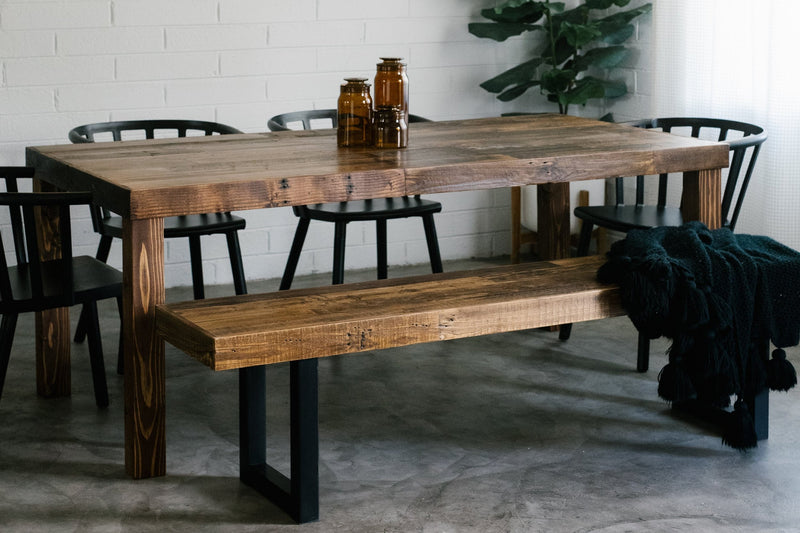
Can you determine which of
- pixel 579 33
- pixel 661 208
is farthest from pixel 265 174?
pixel 579 33

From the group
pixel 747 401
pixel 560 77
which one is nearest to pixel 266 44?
pixel 560 77

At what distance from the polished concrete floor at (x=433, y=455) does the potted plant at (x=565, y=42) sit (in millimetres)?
1516

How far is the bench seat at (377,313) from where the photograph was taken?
2332mm

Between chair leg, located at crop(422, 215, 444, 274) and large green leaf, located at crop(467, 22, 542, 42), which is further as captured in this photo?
large green leaf, located at crop(467, 22, 542, 42)

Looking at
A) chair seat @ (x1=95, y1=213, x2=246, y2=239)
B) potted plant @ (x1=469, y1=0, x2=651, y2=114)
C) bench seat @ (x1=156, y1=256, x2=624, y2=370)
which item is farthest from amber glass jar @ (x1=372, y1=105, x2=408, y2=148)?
potted plant @ (x1=469, y1=0, x2=651, y2=114)

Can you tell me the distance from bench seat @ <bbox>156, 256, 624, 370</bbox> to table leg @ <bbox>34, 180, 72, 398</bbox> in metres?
0.76

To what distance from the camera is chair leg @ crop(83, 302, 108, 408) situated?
123 inches

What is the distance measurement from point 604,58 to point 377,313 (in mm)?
2692

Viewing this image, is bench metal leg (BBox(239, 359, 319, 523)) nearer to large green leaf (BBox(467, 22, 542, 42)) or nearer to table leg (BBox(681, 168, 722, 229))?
table leg (BBox(681, 168, 722, 229))

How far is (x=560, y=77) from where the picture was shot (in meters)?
4.77

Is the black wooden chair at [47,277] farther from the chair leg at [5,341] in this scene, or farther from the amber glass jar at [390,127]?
the amber glass jar at [390,127]

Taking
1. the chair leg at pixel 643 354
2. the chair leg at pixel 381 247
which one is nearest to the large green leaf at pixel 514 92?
the chair leg at pixel 381 247

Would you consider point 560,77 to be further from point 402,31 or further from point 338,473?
point 338,473

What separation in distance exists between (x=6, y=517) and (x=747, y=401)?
1841 mm
